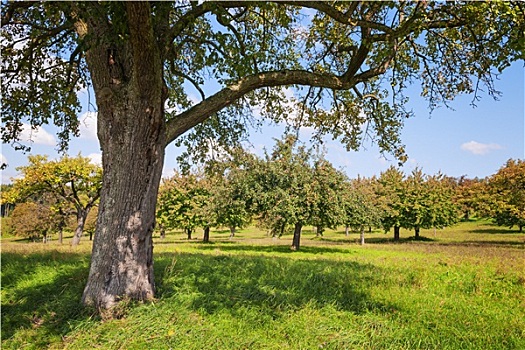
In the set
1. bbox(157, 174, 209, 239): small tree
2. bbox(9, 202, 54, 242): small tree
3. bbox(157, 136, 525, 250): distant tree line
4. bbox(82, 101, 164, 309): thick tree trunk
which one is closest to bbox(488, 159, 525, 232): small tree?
bbox(157, 136, 525, 250): distant tree line

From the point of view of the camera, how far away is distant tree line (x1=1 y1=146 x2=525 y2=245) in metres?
A: 22.7

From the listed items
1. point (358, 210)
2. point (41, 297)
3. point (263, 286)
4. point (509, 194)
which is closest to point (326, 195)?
point (358, 210)

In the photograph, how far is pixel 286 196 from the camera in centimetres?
2209

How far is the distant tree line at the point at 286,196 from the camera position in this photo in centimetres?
2272

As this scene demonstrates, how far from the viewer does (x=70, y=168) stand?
2566cm

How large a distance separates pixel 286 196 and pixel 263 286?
50.9ft

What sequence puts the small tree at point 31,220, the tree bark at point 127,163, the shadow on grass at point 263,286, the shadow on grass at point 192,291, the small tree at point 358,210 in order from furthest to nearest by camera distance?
1. the small tree at point 31,220
2. the small tree at point 358,210
3. the shadow on grass at point 263,286
4. the tree bark at point 127,163
5. the shadow on grass at point 192,291

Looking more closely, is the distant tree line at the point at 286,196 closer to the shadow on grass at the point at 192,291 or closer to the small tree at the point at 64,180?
the small tree at the point at 64,180

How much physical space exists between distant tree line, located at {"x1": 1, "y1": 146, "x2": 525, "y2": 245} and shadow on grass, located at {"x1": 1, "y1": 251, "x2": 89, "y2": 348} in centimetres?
907

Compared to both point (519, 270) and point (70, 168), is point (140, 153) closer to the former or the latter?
point (519, 270)

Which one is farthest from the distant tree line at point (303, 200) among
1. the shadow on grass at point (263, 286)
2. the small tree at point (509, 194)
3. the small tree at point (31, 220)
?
the small tree at point (31, 220)

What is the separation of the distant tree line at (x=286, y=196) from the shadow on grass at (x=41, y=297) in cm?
A: 907

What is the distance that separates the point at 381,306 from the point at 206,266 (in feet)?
13.5

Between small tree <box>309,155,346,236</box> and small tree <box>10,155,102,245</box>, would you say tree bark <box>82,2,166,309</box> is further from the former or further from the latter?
small tree <box>10,155,102,245</box>
